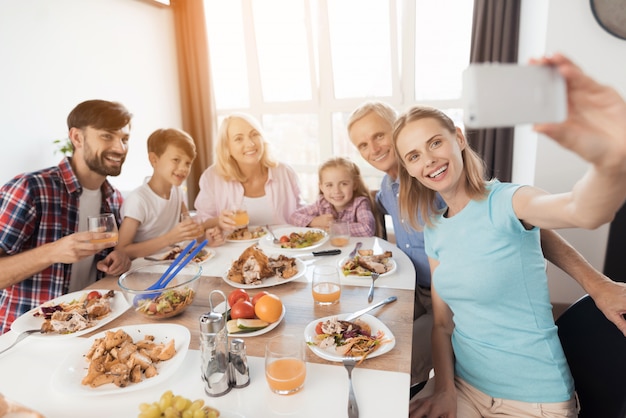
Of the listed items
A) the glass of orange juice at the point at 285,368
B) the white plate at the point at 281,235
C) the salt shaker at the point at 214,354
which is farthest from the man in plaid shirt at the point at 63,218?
the glass of orange juice at the point at 285,368

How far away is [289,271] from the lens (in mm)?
1540

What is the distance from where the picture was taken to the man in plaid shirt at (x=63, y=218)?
151cm

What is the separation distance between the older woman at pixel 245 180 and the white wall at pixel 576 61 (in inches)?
69.1

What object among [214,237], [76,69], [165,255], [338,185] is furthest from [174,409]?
[76,69]

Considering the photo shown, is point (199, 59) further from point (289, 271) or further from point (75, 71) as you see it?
point (289, 271)

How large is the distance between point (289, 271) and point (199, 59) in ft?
13.2

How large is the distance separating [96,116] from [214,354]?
1441mm

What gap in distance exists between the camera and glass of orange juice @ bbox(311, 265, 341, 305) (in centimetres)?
128

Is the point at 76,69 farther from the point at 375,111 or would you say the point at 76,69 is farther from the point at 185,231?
the point at 375,111

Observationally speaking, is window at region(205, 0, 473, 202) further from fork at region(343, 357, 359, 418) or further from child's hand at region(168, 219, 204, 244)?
fork at region(343, 357, 359, 418)

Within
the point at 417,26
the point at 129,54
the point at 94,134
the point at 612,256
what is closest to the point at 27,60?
the point at 129,54

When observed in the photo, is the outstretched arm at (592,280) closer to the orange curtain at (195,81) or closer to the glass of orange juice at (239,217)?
the glass of orange juice at (239,217)

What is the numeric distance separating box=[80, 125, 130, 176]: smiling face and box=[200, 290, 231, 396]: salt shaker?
128cm

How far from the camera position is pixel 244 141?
249cm
